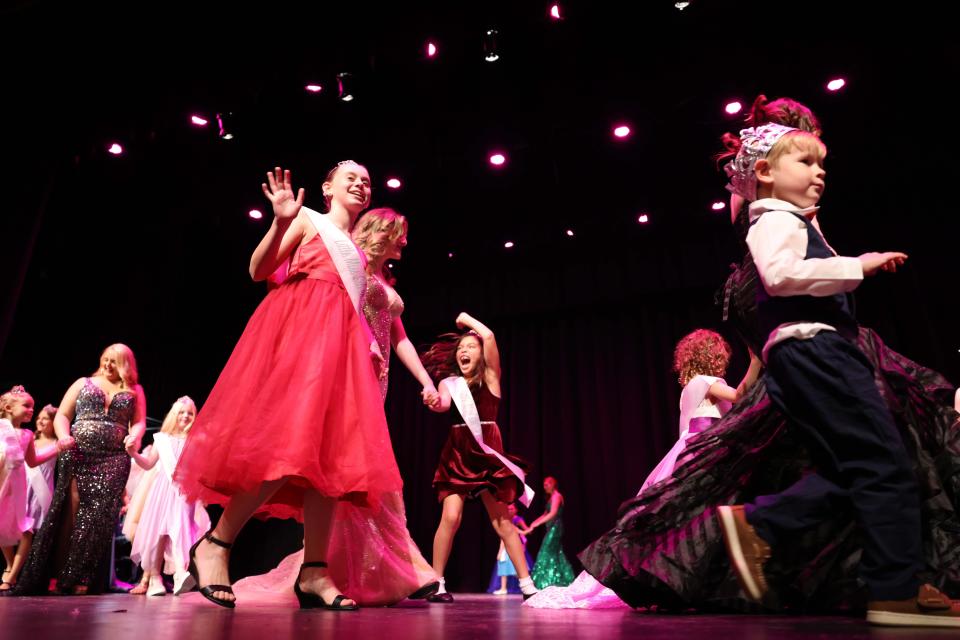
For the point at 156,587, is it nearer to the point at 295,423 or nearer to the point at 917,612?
the point at 295,423

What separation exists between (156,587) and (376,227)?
11.6ft

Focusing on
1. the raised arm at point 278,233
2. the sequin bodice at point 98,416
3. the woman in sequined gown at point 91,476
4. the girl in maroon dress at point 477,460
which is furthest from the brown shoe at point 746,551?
the sequin bodice at point 98,416

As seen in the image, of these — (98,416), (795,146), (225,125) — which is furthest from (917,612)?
(225,125)

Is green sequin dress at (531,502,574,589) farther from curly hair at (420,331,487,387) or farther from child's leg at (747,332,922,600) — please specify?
child's leg at (747,332,922,600)

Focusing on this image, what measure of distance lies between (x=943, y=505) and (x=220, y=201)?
296 inches

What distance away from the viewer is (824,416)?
1552 mm

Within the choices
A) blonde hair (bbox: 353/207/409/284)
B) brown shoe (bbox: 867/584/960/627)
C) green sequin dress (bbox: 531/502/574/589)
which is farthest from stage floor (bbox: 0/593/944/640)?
green sequin dress (bbox: 531/502/574/589)

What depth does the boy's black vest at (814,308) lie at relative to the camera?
5.44ft

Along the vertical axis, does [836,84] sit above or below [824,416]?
above

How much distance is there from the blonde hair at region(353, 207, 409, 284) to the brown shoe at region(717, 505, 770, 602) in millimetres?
1768

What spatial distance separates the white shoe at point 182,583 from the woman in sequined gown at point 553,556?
431 cm

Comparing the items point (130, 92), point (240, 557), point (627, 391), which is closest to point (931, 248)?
point (627, 391)

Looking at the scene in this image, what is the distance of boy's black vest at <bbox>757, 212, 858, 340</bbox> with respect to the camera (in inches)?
65.3

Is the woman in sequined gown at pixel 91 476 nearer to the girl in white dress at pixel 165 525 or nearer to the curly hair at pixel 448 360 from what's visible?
the girl in white dress at pixel 165 525
